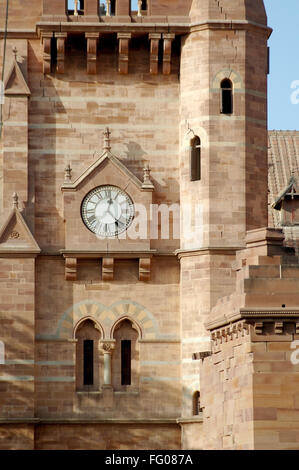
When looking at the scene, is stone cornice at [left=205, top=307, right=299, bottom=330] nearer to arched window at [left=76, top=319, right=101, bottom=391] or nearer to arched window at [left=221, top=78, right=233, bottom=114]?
arched window at [left=76, top=319, right=101, bottom=391]

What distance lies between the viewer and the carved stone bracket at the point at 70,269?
220 ft

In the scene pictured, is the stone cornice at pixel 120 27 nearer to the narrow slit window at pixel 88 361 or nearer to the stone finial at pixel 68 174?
the stone finial at pixel 68 174

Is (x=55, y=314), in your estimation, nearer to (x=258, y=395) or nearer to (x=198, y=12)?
(x=198, y=12)

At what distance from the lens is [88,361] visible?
67312 mm

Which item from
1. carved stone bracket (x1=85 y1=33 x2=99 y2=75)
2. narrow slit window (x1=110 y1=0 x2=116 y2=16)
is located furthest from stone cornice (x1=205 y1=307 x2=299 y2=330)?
narrow slit window (x1=110 y1=0 x2=116 y2=16)

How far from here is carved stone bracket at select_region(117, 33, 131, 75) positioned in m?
68.2

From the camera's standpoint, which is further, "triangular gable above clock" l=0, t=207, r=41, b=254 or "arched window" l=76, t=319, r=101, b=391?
"arched window" l=76, t=319, r=101, b=391

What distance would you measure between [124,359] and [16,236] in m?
4.74

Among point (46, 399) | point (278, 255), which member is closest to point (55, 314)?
point (46, 399)

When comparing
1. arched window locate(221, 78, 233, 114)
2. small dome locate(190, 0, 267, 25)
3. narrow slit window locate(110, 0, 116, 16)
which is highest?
narrow slit window locate(110, 0, 116, 16)

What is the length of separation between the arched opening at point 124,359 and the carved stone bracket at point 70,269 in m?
1.94

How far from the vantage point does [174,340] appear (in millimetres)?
67125

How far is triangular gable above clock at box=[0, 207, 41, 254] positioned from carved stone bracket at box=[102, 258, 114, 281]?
1.95 meters

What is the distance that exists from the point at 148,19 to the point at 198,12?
5.03 ft
